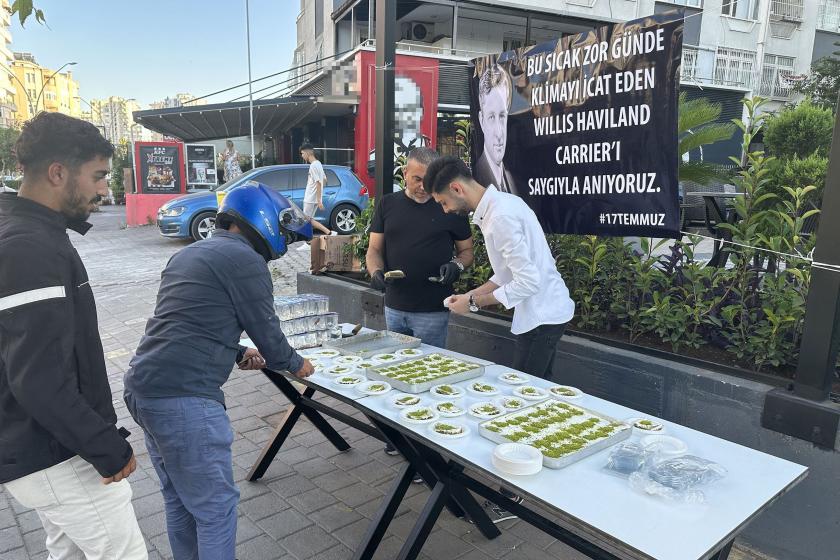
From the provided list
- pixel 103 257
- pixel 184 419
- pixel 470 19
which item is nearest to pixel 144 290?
pixel 103 257

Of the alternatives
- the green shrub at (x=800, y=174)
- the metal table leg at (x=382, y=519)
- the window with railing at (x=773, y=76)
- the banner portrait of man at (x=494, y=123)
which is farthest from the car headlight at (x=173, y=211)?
the window with railing at (x=773, y=76)

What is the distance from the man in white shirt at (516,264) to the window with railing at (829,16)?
29.3 meters

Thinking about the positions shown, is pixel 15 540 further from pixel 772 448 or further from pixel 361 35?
pixel 361 35

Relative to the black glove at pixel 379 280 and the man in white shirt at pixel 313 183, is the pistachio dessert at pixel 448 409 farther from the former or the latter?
the man in white shirt at pixel 313 183

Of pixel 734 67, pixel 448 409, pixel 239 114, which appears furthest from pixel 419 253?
pixel 734 67

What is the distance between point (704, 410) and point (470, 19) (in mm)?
19547

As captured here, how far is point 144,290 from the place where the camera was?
8453 mm

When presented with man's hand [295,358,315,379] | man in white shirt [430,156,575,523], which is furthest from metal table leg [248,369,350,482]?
man in white shirt [430,156,575,523]

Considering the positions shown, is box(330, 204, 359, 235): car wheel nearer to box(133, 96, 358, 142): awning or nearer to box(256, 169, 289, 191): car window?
box(256, 169, 289, 191): car window

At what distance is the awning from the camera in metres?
17.1

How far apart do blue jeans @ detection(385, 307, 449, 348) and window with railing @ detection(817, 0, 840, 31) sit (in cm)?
2921

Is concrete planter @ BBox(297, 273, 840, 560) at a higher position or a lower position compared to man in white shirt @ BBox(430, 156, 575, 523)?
lower

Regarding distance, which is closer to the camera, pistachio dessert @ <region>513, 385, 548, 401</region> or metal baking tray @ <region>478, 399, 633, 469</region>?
metal baking tray @ <region>478, 399, 633, 469</region>

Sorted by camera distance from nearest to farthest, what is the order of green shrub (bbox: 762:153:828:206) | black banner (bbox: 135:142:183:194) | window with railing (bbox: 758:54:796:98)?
green shrub (bbox: 762:153:828:206), black banner (bbox: 135:142:183:194), window with railing (bbox: 758:54:796:98)
